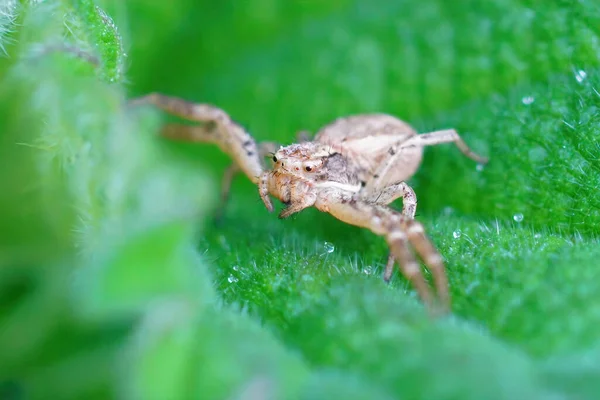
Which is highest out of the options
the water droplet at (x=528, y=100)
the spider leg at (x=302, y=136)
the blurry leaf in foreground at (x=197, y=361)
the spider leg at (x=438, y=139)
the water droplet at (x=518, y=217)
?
the spider leg at (x=302, y=136)

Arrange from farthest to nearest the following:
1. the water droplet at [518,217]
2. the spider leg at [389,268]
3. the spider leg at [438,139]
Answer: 1. the spider leg at [438,139]
2. the water droplet at [518,217]
3. the spider leg at [389,268]

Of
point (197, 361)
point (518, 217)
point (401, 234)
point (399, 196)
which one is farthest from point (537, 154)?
point (197, 361)

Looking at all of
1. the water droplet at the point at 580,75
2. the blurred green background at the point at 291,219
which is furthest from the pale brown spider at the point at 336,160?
the water droplet at the point at 580,75

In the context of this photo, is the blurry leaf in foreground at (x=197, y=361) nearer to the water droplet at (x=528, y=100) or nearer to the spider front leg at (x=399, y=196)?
the spider front leg at (x=399, y=196)

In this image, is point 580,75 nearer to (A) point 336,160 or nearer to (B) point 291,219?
(A) point 336,160

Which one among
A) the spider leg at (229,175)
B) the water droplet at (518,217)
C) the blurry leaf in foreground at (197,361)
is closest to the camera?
the blurry leaf in foreground at (197,361)

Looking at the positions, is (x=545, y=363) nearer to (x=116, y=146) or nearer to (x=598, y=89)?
(x=116, y=146)

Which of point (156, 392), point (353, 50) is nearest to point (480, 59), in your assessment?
point (353, 50)
